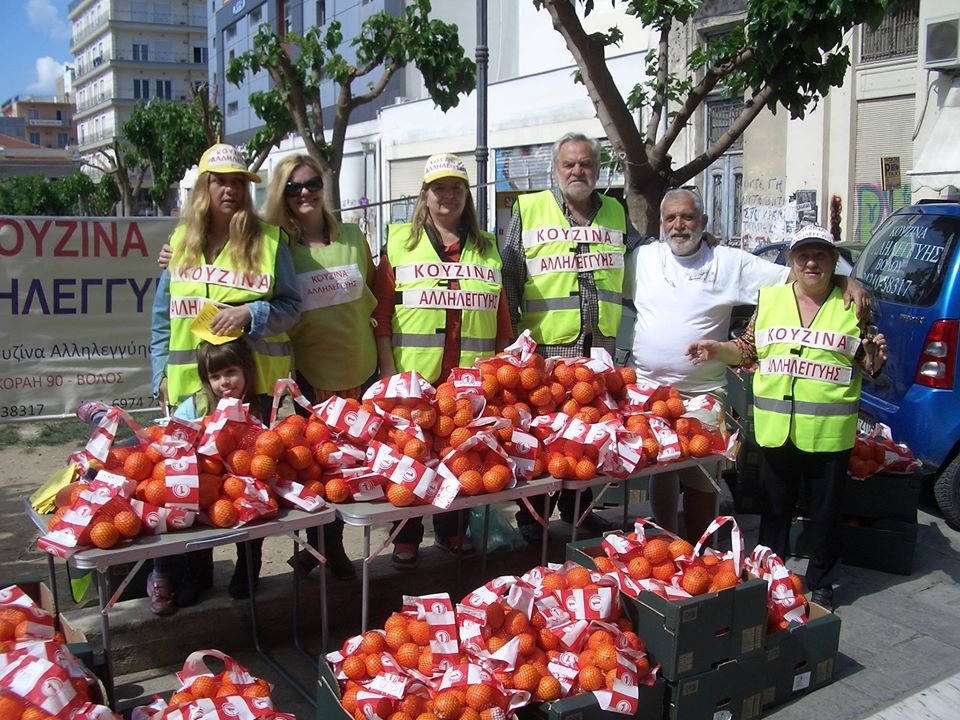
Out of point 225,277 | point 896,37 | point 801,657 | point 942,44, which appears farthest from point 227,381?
point 896,37

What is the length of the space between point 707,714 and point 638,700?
372mm

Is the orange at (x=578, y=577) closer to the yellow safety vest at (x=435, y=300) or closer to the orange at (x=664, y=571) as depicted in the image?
the orange at (x=664, y=571)

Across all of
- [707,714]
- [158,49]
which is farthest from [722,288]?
[158,49]

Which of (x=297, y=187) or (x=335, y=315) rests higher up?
(x=297, y=187)

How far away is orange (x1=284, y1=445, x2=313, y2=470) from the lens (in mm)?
3555

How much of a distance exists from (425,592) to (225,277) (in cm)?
192

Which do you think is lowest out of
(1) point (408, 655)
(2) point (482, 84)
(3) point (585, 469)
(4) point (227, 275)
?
(1) point (408, 655)

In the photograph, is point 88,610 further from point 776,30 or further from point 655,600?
point 776,30

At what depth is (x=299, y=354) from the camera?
450cm

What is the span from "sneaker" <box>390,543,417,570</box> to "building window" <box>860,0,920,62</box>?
14.0 metres

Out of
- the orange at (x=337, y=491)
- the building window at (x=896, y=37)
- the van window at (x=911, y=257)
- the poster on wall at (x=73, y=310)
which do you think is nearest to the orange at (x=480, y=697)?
the orange at (x=337, y=491)

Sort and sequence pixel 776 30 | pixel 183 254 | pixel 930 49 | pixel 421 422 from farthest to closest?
1. pixel 930 49
2. pixel 776 30
3. pixel 183 254
4. pixel 421 422

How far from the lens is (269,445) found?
3.47 m

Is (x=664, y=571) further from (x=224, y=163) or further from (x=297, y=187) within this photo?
(x=224, y=163)
